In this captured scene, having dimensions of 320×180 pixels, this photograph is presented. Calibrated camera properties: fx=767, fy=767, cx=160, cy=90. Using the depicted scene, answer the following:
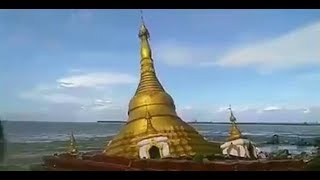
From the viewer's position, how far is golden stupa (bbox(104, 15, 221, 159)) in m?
5.81

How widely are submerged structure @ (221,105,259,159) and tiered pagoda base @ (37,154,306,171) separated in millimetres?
104

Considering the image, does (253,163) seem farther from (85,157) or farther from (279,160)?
(85,157)

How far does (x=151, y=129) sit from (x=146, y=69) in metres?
0.47

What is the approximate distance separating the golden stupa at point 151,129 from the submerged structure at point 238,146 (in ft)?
0.33

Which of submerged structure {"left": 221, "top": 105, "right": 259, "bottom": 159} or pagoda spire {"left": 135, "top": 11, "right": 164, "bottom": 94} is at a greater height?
pagoda spire {"left": 135, "top": 11, "right": 164, "bottom": 94}

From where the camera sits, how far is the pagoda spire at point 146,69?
591cm

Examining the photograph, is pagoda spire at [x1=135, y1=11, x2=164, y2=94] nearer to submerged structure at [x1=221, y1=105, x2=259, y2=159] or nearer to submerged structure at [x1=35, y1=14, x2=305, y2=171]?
submerged structure at [x1=35, y1=14, x2=305, y2=171]

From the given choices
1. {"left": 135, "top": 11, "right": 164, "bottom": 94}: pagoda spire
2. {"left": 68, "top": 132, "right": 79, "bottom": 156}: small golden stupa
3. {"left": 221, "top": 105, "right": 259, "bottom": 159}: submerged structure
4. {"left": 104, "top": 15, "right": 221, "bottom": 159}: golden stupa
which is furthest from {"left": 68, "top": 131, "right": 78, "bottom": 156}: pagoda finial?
{"left": 221, "top": 105, "right": 259, "bottom": 159}: submerged structure
